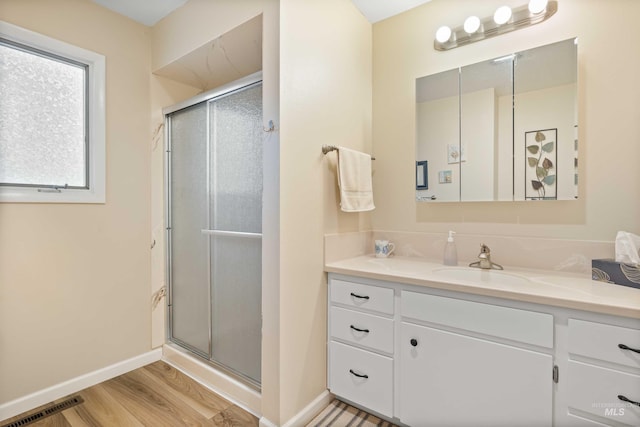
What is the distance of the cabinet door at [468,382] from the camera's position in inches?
44.3

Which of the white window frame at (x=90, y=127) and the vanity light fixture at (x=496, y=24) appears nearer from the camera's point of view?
the vanity light fixture at (x=496, y=24)

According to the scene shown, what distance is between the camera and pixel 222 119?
1889mm

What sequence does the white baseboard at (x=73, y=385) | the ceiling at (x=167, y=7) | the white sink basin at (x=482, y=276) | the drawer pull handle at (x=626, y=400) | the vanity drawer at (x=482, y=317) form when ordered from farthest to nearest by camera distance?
1. the ceiling at (x=167, y=7)
2. the white baseboard at (x=73, y=385)
3. the white sink basin at (x=482, y=276)
4. the vanity drawer at (x=482, y=317)
5. the drawer pull handle at (x=626, y=400)

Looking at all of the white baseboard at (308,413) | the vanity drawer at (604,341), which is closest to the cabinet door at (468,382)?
the vanity drawer at (604,341)

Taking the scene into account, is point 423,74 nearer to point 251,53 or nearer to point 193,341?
point 251,53

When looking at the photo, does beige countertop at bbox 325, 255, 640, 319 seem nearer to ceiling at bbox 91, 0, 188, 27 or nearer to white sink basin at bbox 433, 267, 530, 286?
white sink basin at bbox 433, 267, 530, 286

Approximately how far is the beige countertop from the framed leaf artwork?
0.41m

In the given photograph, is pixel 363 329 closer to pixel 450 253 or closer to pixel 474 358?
pixel 474 358

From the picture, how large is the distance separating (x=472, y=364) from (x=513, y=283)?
418 mm

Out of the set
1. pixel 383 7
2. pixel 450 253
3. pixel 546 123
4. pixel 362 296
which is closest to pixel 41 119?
pixel 362 296

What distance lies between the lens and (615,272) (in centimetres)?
126

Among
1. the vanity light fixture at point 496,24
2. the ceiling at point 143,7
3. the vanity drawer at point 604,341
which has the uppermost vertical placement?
the ceiling at point 143,7

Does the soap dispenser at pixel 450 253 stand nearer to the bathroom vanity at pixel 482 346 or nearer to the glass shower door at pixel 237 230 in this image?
the bathroom vanity at pixel 482 346

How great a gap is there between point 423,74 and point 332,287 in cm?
145
